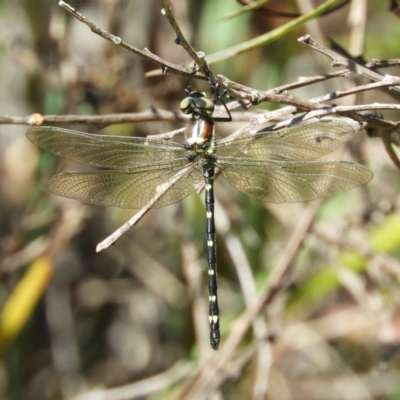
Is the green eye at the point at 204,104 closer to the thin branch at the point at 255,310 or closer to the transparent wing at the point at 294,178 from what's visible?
the transparent wing at the point at 294,178

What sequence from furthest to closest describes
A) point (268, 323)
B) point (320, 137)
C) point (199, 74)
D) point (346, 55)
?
point (268, 323), point (320, 137), point (346, 55), point (199, 74)

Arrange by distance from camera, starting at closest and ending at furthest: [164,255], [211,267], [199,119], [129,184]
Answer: [199,119] < [129,184] < [211,267] < [164,255]

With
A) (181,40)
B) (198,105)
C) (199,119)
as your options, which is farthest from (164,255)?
(181,40)

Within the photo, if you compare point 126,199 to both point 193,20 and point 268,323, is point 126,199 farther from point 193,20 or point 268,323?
point 193,20

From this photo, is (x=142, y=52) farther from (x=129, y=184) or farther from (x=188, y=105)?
(x=129, y=184)

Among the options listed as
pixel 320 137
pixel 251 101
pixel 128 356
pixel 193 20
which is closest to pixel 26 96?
pixel 193 20
